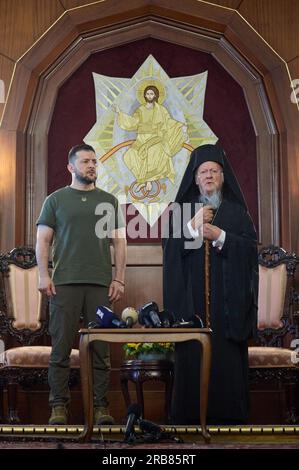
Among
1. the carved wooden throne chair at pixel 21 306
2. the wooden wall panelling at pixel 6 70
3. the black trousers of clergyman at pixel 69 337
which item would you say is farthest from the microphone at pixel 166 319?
the wooden wall panelling at pixel 6 70

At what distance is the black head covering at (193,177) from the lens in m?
5.94

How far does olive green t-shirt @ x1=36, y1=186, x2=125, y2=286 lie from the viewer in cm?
595

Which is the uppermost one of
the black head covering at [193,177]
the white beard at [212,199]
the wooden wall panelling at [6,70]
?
the wooden wall panelling at [6,70]

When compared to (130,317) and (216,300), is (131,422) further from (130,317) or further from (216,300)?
(216,300)

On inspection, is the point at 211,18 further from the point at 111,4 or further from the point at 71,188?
the point at 71,188

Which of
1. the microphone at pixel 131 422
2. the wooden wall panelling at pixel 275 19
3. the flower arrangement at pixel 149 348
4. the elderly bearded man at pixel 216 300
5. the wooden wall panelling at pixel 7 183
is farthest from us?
the wooden wall panelling at pixel 275 19

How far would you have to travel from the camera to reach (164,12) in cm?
806

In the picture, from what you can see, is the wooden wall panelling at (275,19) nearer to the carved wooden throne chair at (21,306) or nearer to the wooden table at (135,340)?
the carved wooden throne chair at (21,306)

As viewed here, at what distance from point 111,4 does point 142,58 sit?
0.55 meters

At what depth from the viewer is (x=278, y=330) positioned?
723 cm

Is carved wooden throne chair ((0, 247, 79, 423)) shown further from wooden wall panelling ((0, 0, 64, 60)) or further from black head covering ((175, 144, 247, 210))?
wooden wall panelling ((0, 0, 64, 60))

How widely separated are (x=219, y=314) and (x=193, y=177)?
906mm

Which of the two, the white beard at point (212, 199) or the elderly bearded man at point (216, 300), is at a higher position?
the white beard at point (212, 199)
